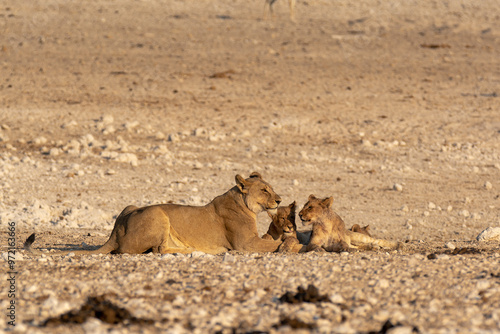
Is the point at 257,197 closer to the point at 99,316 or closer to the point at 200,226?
the point at 200,226

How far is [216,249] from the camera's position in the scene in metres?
8.62

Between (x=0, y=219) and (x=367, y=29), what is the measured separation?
1626 cm

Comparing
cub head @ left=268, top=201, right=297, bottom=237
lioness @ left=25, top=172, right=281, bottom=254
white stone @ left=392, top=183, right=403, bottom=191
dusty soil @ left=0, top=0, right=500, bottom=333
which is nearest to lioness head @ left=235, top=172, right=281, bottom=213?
lioness @ left=25, top=172, right=281, bottom=254

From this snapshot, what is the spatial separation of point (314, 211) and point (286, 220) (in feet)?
1.11

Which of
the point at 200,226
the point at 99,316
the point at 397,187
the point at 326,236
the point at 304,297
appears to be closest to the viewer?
the point at 99,316

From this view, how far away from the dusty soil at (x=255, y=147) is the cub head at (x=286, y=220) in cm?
101

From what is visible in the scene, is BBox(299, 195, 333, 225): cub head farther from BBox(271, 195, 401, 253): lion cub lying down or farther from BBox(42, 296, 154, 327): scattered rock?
BBox(42, 296, 154, 327): scattered rock

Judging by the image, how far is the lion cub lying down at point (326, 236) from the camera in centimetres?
859

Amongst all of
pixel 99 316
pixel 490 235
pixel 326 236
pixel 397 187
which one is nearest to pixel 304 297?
pixel 99 316

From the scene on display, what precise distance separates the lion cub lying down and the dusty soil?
581 mm

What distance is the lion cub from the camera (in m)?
8.66

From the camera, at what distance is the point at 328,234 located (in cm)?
870

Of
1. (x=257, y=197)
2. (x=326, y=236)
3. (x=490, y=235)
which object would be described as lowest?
(x=490, y=235)

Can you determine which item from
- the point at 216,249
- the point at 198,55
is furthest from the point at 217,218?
the point at 198,55
